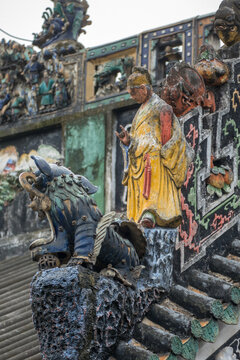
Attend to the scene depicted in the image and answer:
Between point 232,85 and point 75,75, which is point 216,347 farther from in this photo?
point 75,75

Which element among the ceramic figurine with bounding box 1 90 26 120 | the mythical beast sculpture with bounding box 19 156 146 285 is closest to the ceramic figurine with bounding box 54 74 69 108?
the ceramic figurine with bounding box 1 90 26 120

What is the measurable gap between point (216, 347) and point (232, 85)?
3218 mm

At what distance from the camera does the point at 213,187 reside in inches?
590

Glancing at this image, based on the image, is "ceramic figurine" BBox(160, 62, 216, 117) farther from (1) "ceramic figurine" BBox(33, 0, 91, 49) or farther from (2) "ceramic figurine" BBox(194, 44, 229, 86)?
(1) "ceramic figurine" BBox(33, 0, 91, 49)

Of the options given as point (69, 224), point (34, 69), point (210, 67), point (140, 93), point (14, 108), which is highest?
point (34, 69)

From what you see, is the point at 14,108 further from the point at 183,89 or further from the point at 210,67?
the point at 183,89

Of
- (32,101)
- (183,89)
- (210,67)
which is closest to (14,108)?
(32,101)

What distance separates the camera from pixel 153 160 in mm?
14242

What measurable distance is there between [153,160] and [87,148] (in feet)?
31.3

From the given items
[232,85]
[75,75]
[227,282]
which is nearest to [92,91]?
[75,75]

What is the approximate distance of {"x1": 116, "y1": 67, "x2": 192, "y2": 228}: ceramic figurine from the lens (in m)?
14.1

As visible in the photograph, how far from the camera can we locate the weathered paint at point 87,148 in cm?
2341

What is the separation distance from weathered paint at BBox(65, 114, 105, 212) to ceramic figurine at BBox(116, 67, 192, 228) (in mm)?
8552

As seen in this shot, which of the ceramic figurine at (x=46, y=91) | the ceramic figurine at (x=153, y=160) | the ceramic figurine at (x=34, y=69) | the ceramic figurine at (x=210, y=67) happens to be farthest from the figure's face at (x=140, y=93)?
the ceramic figurine at (x=34, y=69)
